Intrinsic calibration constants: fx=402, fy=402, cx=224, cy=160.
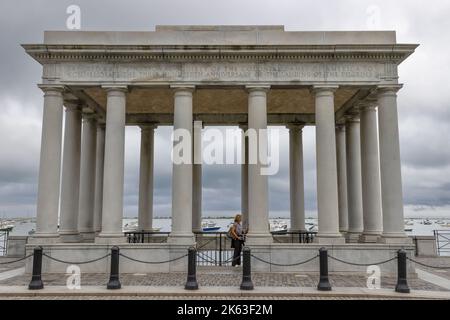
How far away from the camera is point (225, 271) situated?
68.7ft

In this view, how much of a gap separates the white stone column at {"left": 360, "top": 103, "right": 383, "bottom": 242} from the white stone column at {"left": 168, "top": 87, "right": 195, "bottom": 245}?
11766 millimetres

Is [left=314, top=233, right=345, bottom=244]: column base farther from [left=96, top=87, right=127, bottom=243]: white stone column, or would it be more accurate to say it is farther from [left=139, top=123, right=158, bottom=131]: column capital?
[left=139, top=123, right=158, bottom=131]: column capital

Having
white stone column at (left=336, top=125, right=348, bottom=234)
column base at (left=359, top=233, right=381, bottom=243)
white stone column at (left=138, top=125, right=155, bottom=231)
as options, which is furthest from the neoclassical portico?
white stone column at (left=138, top=125, right=155, bottom=231)

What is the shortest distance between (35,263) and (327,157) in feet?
50.5

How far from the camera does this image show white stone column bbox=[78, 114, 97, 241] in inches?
1148

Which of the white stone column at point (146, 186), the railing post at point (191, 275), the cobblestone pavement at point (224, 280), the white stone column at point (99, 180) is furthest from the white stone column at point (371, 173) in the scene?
the white stone column at point (99, 180)

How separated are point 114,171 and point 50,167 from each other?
3.63 metres

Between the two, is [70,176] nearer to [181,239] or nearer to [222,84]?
[181,239]

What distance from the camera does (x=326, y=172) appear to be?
22344 millimetres

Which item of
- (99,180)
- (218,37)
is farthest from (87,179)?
(218,37)

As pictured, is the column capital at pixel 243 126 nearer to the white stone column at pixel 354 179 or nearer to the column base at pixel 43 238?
the white stone column at pixel 354 179

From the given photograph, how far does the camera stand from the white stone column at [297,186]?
31.5 m
